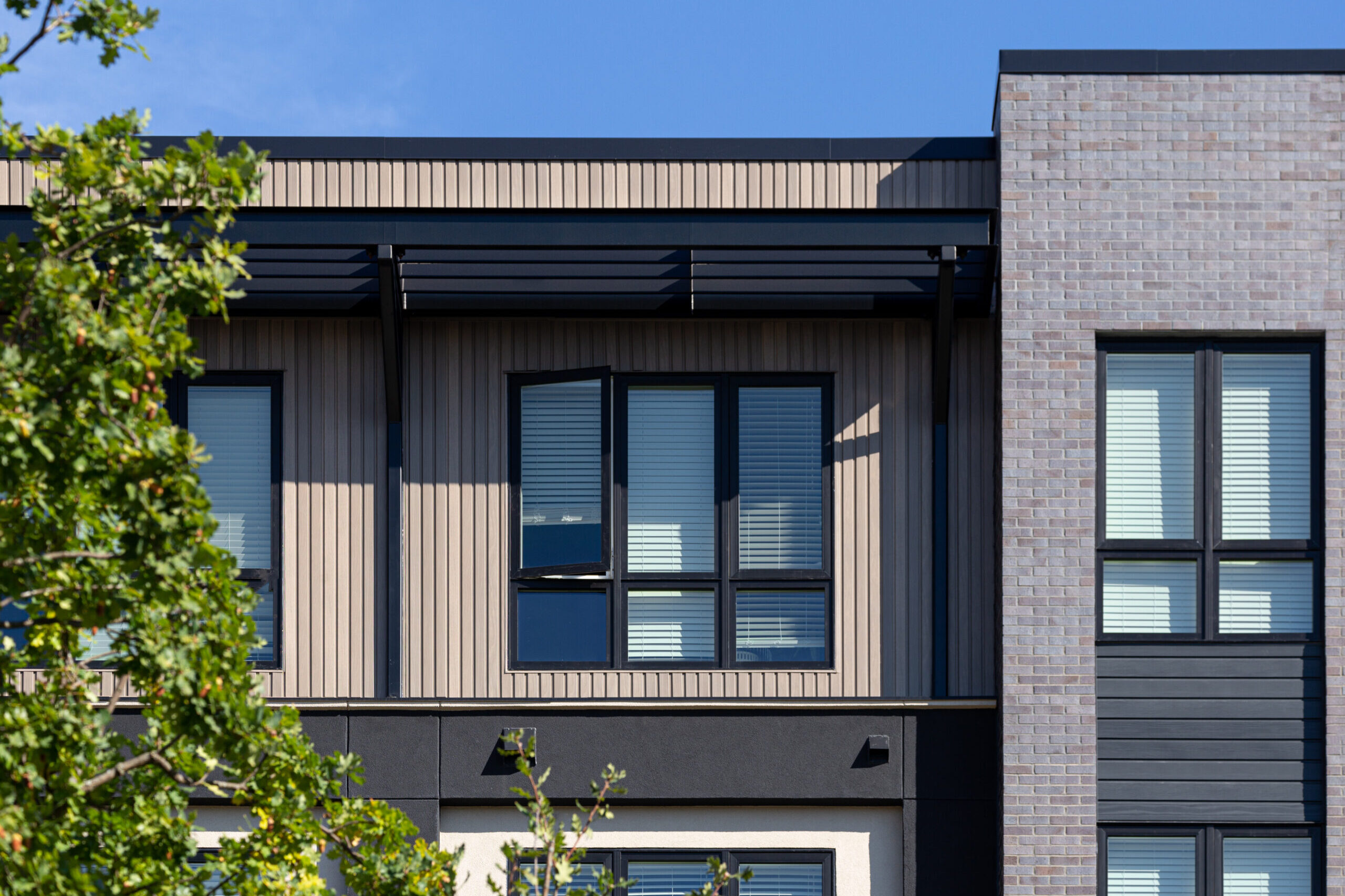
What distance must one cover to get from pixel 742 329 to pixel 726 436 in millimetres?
948

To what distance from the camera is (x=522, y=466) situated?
33.1 feet

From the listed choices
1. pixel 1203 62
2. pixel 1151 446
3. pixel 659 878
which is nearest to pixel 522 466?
pixel 659 878

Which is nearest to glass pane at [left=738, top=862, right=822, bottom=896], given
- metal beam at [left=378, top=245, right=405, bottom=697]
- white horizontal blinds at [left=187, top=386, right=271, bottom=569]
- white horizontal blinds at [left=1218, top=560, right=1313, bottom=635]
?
metal beam at [left=378, top=245, right=405, bottom=697]

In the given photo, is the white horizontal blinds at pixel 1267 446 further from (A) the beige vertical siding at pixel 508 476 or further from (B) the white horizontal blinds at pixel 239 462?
(B) the white horizontal blinds at pixel 239 462

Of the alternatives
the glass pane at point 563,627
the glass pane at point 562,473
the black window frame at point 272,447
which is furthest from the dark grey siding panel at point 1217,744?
the black window frame at point 272,447

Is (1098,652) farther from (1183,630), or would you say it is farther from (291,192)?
(291,192)

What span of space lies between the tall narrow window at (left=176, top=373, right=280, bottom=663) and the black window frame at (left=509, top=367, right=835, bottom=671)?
6.74ft

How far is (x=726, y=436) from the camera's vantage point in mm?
10055

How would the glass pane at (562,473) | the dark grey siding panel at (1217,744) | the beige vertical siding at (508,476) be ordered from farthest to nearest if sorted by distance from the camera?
the glass pane at (562,473) < the beige vertical siding at (508,476) < the dark grey siding panel at (1217,744)

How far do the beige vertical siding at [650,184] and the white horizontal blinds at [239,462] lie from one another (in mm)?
1889

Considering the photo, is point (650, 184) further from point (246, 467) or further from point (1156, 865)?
point (1156, 865)

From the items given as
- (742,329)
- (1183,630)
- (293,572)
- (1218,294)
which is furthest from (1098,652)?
(293,572)

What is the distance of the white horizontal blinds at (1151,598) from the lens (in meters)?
9.52

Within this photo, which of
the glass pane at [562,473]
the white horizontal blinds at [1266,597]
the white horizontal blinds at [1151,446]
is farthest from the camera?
the glass pane at [562,473]
